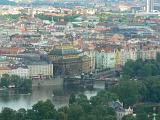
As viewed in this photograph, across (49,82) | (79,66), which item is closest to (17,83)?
(49,82)

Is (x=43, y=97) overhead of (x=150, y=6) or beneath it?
overhead

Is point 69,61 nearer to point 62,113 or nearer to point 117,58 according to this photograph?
point 117,58

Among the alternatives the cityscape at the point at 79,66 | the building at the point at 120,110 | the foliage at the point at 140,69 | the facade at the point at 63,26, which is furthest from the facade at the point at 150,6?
the building at the point at 120,110

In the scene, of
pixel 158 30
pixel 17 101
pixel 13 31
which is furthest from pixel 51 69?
pixel 158 30

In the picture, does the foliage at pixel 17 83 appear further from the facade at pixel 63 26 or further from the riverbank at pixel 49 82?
the facade at pixel 63 26

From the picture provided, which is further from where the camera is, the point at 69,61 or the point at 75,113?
the point at 69,61

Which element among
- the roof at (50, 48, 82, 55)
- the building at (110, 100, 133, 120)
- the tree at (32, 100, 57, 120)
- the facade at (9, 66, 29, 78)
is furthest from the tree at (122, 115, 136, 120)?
the roof at (50, 48, 82, 55)

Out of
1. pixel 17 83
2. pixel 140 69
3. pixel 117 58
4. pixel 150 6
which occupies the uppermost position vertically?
pixel 17 83

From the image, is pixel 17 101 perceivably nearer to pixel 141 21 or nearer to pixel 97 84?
pixel 97 84

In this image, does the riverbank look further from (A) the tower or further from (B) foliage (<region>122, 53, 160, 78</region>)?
(A) the tower
